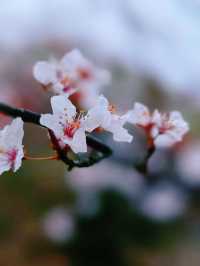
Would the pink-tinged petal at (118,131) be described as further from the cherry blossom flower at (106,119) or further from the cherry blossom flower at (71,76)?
the cherry blossom flower at (71,76)

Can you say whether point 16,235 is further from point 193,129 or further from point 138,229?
point 193,129

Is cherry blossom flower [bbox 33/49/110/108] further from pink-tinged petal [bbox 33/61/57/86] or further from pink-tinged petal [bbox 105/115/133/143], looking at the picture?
pink-tinged petal [bbox 105/115/133/143]

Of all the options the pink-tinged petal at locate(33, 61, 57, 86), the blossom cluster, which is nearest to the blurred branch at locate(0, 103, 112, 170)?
the blossom cluster

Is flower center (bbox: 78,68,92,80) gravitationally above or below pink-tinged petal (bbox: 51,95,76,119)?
below

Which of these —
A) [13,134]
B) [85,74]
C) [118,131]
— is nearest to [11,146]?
[13,134]

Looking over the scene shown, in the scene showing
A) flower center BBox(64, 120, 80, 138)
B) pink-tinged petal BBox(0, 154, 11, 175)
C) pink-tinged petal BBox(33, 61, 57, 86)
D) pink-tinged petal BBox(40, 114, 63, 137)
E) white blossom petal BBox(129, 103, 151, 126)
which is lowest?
pink-tinged petal BBox(0, 154, 11, 175)

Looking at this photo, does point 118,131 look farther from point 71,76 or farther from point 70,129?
point 71,76

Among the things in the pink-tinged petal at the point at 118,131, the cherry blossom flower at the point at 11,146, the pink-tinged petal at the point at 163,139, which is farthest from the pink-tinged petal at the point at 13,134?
the pink-tinged petal at the point at 163,139
